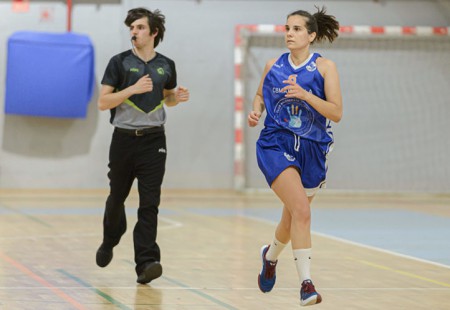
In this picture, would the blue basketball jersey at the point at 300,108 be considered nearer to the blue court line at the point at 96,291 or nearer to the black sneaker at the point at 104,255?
the blue court line at the point at 96,291

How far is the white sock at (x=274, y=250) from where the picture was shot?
6277mm

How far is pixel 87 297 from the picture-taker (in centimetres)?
623

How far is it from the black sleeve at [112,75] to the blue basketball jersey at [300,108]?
127cm

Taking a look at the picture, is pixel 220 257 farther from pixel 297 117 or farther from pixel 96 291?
pixel 297 117

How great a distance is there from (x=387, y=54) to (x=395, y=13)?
736mm

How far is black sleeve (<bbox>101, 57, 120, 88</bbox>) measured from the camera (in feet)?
22.3

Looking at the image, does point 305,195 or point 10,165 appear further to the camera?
point 10,165

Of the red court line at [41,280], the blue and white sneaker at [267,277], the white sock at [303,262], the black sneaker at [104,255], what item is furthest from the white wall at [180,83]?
the white sock at [303,262]

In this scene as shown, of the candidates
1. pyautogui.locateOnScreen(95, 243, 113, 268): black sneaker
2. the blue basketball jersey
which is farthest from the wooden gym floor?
the blue basketball jersey

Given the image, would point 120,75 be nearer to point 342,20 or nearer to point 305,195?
point 305,195

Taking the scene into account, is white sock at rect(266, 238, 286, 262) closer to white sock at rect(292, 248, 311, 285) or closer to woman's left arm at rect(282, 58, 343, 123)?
white sock at rect(292, 248, 311, 285)

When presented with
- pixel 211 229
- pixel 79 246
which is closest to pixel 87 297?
pixel 79 246

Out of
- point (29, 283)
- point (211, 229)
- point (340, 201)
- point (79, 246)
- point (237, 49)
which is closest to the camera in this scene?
point (29, 283)

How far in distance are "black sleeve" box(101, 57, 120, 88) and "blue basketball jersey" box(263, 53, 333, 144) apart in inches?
49.9
